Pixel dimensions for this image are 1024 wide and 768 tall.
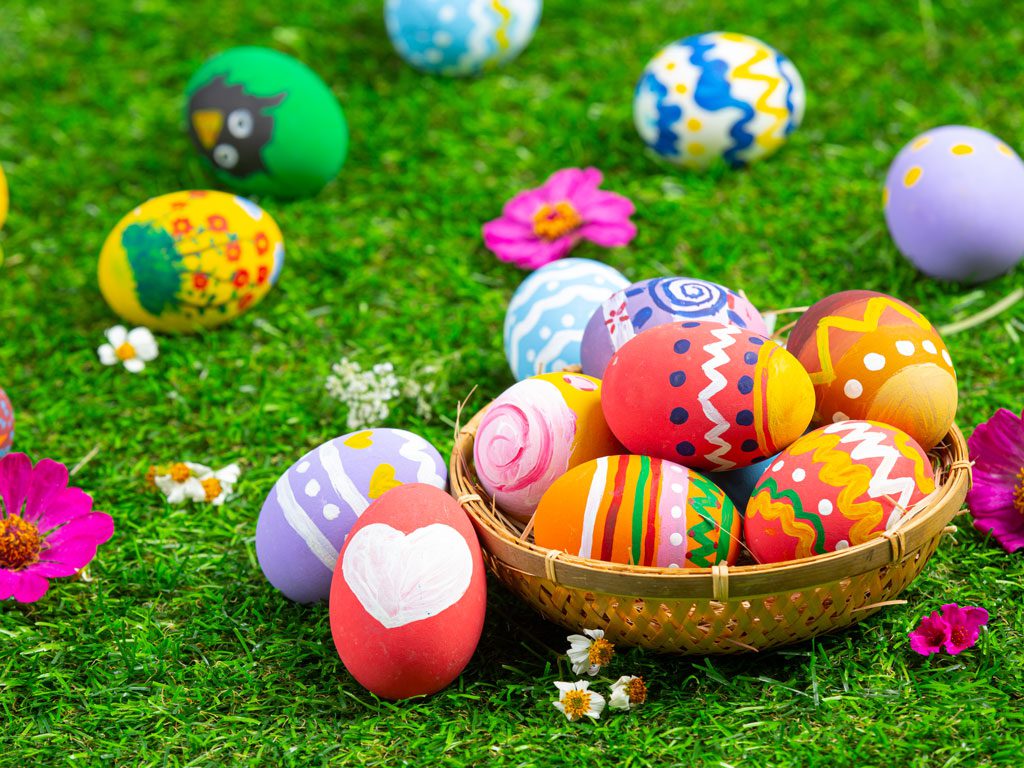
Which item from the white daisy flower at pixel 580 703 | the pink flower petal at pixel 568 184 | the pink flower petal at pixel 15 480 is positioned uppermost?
the pink flower petal at pixel 568 184

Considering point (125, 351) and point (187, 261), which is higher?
point (187, 261)

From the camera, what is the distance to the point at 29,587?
7.82 ft

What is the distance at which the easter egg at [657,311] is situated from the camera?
2.38m

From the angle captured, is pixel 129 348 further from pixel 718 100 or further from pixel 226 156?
pixel 718 100

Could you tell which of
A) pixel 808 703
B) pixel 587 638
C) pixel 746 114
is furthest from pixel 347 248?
pixel 808 703

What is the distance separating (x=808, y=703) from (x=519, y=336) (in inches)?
43.8

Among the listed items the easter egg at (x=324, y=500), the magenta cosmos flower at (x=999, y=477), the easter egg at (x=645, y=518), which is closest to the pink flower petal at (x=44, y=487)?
the easter egg at (x=324, y=500)

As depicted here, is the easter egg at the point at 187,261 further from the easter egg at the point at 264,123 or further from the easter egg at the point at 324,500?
the easter egg at the point at 324,500

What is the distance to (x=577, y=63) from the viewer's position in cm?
455

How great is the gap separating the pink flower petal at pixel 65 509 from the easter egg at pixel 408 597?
668 mm

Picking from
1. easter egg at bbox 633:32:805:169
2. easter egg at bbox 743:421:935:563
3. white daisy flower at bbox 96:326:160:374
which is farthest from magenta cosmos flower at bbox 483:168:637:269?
easter egg at bbox 743:421:935:563

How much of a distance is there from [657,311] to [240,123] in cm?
183

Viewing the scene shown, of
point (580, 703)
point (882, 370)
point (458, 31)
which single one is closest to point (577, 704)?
point (580, 703)

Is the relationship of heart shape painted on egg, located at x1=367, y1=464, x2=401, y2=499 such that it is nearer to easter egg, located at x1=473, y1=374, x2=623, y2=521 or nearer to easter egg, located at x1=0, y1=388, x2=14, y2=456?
easter egg, located at x1=473, y1=374, x2=623, y2=521
